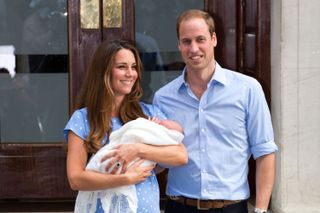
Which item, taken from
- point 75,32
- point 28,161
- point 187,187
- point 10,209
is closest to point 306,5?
point 75,32

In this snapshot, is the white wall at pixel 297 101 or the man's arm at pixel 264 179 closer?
the man's arm at pixel 264 179

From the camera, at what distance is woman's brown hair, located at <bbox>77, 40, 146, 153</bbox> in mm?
2695

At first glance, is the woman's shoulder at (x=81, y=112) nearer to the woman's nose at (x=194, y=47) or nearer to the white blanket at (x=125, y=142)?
the white blanket at (x=125, y=142)

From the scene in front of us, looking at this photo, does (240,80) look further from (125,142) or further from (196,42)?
(125,142)

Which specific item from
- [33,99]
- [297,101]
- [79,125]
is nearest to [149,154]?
[79,125]

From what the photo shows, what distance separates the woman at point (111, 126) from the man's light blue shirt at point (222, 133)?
6.6 inches

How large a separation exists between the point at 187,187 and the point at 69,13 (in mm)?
2188

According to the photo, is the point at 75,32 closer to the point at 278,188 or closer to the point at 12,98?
the point at 12,98

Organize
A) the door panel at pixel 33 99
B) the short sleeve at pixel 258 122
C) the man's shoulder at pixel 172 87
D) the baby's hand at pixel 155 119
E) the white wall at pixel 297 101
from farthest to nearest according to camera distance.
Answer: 1. the door panel at pixel 33 99
2. the white wall at pixel 297 101
3. the man's shoulder at pixel 172 87
4. the short sleeve at pixel 258 122
5. the baby's hand at pixel 155 119

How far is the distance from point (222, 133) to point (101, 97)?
58 cm

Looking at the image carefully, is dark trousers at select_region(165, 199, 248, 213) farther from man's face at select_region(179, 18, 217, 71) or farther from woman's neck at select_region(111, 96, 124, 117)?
man's face at select_region(179, 18, 217, 71)

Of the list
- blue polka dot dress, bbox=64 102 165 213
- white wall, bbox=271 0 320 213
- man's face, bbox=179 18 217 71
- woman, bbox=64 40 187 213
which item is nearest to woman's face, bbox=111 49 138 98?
woman, bbox=64 40 187 213

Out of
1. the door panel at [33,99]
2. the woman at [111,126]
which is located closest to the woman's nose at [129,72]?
the woman at [111,126]

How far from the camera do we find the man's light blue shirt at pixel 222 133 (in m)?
2.88
